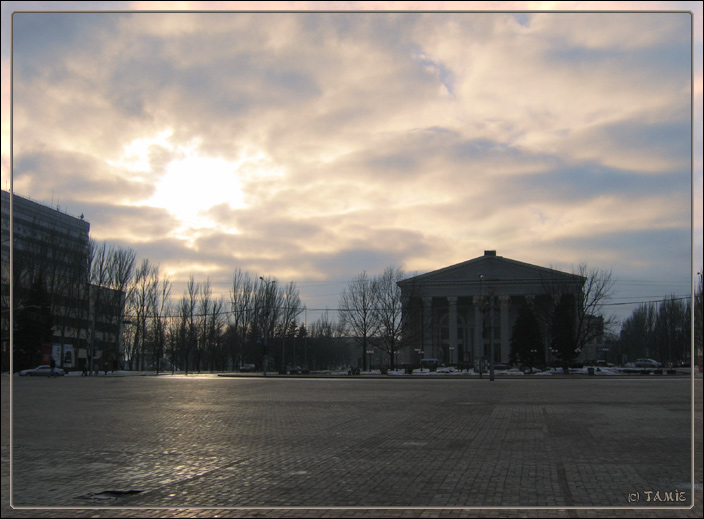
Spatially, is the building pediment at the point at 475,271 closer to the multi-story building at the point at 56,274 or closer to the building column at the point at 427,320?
the building column at the point at 427,320

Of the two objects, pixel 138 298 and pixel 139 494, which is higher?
pixel 138 298

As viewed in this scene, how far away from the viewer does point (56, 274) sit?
254 inches

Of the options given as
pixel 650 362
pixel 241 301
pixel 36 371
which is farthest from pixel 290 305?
pixel 650 362

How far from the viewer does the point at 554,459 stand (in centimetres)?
784

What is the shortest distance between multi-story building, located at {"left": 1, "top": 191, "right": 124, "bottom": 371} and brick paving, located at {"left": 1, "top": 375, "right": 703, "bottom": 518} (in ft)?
2.62

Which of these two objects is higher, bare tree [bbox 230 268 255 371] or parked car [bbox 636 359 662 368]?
bare tree [bbox 230 268 255 371]

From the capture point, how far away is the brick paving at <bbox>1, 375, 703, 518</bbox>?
518cm

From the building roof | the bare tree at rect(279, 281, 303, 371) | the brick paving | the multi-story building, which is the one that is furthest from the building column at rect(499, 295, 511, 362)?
the multi-story building

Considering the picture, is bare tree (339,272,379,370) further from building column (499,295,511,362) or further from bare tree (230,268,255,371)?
building column (499,295,511,362)

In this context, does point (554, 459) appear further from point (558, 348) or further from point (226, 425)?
point (558, 348)

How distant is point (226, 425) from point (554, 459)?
6913 mm

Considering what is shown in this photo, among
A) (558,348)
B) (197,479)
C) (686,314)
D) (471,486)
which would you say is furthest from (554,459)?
(558,348)

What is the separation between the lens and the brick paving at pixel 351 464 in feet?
17.0

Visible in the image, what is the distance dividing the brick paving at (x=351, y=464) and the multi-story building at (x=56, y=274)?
2.62 ft
